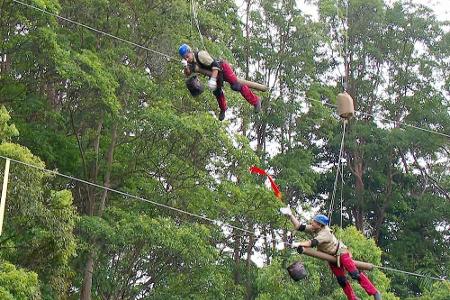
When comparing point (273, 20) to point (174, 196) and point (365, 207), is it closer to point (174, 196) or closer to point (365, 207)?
point (365, 207)

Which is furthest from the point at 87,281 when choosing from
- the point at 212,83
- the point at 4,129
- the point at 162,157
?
the point at 212,83

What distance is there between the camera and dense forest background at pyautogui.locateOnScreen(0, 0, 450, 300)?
11406 millimetres

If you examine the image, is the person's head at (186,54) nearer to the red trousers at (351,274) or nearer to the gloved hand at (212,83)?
the gloved hand at (212,83)

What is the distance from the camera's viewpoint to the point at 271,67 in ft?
61.6

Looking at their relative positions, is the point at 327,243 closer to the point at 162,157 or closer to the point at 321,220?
the point at 321,220

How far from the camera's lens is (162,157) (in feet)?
45.7

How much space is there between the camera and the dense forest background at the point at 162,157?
11.4 m

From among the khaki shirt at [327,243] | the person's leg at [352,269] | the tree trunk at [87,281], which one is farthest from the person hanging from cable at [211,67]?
the tree trunk at [87,281]

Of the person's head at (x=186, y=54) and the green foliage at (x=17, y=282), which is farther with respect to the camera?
the green foliage at (x=17, y=282)

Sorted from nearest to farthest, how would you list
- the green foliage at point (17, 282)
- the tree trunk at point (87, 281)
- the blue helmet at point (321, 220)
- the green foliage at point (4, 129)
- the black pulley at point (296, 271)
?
1. the black pulley at point (296, 271)
2. the blue helmet at point (321, 220)
3. the green foliage at point (17, 282)
4. the green foliage at point (4, 129)
5. the tree trunk at point (87, 281)

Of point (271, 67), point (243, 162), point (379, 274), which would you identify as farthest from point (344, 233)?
point (271, 67)

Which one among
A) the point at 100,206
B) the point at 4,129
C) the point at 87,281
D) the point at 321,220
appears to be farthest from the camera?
the point at 100,206

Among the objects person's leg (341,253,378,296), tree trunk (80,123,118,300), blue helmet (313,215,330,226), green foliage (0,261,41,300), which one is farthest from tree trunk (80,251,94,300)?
person's leg (341,253,378,296)

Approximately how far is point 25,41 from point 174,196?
10.8 ft
